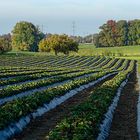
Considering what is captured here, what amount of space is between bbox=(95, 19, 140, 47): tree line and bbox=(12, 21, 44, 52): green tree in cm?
3050

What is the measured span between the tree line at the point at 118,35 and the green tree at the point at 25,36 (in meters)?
30.5

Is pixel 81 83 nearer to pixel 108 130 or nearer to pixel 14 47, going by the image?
pixel 108 130

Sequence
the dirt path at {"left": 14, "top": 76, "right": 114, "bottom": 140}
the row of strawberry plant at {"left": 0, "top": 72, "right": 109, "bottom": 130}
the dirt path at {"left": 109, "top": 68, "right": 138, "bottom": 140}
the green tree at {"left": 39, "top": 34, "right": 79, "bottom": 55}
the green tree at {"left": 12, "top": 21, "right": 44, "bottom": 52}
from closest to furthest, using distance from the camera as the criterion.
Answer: the dirt path at {"left": 14, "top": 76, "right": 114, "bottom": 140}
the row of strawberry plant at {"left": 0, "top": 72, "right": 109, "bottom": 130}
the dirt path at {"left": 109, "top": 68, "right": 138, "bottom": 140}
the green tree at {"left": 39, "top": 34, "right": 79, "bottom": 55}
the green tree at {"left": 12, "top": 21, "right": 44, "bottom": 52}

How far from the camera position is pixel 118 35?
6885 inches

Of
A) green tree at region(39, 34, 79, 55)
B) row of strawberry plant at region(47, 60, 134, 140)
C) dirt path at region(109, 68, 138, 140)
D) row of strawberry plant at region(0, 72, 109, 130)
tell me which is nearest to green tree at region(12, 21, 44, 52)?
green tree at region(39, 34, 79, 55)

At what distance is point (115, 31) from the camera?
174625mm

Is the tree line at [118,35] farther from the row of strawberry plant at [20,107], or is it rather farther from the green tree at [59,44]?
the row of strawberry plant at [20,107]

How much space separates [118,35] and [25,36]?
41.3 metres

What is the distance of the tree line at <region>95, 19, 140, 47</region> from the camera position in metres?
174

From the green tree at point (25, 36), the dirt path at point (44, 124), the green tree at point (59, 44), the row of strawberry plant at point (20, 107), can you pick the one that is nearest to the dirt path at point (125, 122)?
the dirt path at point (44, 124)

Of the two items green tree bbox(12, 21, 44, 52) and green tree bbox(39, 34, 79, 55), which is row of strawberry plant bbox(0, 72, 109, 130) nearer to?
green tree bbox(39, 34, 79, 55)

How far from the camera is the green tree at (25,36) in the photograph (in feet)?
507

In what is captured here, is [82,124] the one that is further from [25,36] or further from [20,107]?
[25,36]

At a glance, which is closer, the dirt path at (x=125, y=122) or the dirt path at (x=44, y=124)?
the dirt path at (x=44, y=124)
